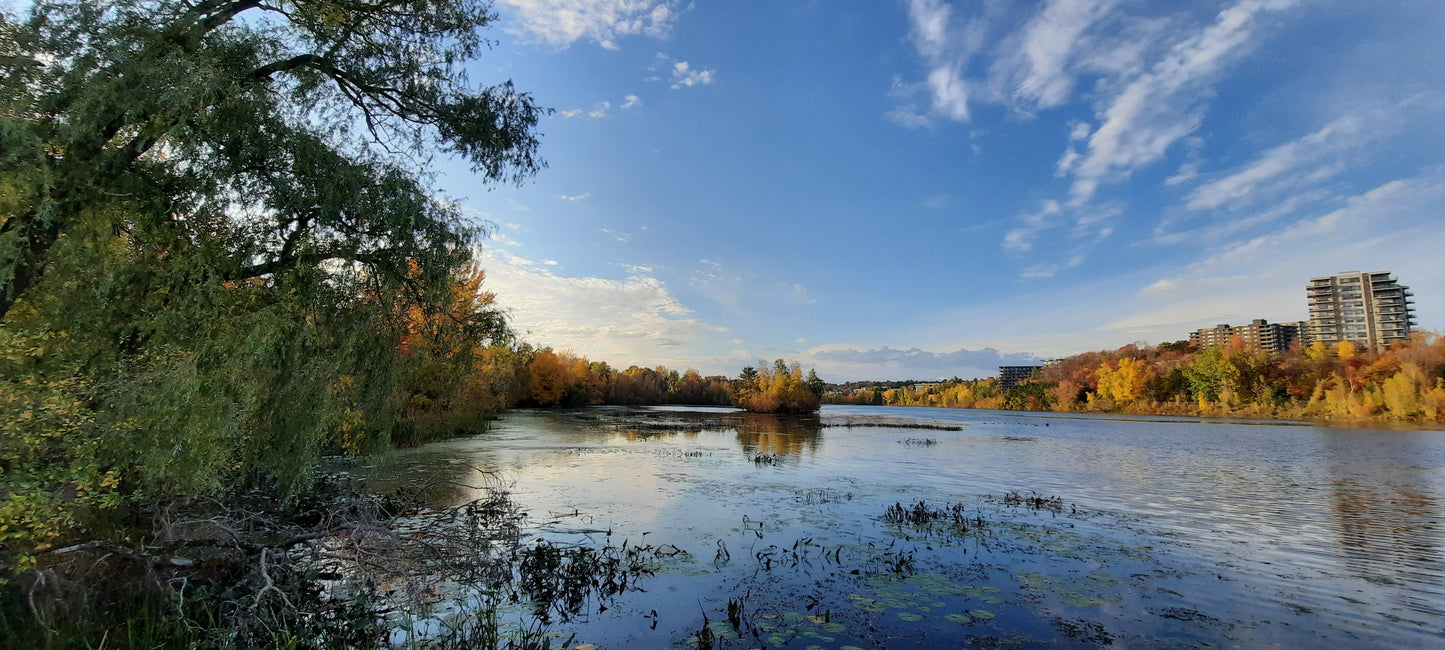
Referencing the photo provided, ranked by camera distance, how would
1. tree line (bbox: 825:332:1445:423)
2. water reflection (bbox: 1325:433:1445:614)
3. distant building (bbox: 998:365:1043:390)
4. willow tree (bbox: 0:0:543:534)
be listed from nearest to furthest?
1. willow tree (bbox: 0:0:543:534)
2. water reflection (bbox: 1325:433:1445:614)
3. tree line (bbox: 825:332:1445:423)
4. distant building (bbox: 998:365:1043:390)


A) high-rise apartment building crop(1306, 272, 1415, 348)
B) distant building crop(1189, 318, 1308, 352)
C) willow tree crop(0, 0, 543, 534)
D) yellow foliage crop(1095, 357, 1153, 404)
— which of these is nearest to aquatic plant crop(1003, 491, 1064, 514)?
willow tree crop(0, 0, 543, 534)

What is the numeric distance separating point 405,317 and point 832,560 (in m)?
7.50

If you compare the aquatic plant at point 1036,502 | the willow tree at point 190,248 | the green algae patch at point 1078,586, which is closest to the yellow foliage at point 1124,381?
the aquatic plant at point 1036,502

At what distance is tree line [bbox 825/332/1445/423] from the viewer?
2133 inches

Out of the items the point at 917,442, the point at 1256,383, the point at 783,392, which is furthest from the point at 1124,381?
the point at 917,442

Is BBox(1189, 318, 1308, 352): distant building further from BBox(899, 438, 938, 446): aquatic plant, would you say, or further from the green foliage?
BBox(899, 438, 938, 446): aquatic plant

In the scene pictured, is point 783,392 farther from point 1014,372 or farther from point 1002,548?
point 1014,372

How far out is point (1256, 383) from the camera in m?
71.8

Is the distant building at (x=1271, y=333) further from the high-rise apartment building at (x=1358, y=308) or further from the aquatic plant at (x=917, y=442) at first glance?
the aquatic plant at (x=917, y=442)

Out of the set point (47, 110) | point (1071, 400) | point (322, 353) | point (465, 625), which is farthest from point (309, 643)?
point (1071, 400)

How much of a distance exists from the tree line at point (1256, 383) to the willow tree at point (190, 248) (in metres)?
81.4

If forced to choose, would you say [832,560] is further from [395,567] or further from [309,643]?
[309,643]

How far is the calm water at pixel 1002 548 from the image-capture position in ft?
20.0

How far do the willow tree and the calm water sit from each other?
4.74m
